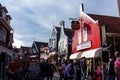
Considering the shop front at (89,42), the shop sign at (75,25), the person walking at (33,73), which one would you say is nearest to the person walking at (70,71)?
the person walking at (33,73)

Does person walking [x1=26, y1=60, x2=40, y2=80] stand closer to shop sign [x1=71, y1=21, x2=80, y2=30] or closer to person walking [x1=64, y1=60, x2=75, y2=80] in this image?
person walking [x1=64, y1=60, x2=75, y2=80]

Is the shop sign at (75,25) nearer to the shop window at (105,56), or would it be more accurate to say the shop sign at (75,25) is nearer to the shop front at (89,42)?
the shop front at (89,42)

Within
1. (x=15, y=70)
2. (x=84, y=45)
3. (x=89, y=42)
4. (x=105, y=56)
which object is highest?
(x=89, y=42)

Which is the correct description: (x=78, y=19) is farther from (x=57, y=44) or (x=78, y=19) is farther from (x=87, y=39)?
(x=57, y=44)

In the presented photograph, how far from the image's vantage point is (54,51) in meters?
52.9

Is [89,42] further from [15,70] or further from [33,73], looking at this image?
[33,73]

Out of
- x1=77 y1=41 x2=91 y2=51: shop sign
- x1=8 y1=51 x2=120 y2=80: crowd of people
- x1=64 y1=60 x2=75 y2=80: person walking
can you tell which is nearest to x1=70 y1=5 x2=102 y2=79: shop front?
x1=77 y1=41 x2=91 y2=51: shop sign

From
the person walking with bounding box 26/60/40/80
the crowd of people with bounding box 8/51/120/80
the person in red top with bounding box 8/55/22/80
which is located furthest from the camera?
the person in red top with bounding box 8/55/22/80

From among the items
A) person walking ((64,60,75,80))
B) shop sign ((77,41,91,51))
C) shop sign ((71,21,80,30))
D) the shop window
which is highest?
shop sign ((71,21,80,30))

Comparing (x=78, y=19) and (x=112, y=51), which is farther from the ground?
(x=78, y=19)

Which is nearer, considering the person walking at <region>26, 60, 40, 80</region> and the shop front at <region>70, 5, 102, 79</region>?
the person walking at <region>26, 60, 40, 80</region>

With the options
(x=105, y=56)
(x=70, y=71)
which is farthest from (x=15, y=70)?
(x=105, y=56)

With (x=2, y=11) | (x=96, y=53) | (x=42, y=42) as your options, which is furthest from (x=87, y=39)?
(x=42, y=42)

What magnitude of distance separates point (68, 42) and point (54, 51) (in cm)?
888
